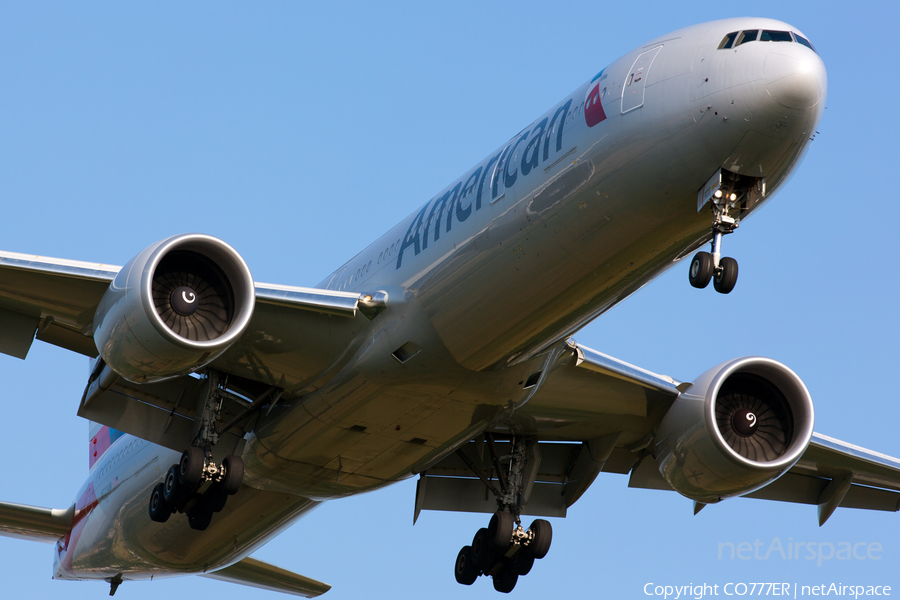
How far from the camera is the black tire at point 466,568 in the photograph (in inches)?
829

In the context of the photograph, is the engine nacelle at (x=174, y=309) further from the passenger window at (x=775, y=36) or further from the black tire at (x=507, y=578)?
the black tire at (x=507, y=578)

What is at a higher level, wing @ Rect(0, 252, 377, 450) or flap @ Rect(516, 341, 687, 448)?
flap @ Rect(516, 341, 687, 448)

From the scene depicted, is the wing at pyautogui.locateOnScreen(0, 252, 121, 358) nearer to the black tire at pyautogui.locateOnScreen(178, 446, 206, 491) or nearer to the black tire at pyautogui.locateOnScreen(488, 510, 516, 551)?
the black tire at pyautogui.locateOnScreen(178, 446, 206, 491)

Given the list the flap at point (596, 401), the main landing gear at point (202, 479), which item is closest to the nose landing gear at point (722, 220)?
the flap at point (596, 401)

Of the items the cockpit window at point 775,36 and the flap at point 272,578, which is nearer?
the cockpit window at point 775,36

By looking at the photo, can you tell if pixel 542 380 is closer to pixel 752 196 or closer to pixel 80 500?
pixel 752 196

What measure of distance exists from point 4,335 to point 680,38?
10.3 meters

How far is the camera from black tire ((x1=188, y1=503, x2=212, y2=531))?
1822 cm

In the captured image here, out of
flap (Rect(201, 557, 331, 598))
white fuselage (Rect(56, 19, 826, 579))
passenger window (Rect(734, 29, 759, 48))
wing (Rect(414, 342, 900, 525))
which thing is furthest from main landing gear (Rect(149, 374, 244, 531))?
passenger window (Rect(734, 29, 759, 48))

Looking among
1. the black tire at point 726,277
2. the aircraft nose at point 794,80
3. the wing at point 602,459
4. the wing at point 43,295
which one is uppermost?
the aircraft nose at point 794,80

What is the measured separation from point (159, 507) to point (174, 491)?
518 mm

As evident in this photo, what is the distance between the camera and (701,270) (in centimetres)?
1395

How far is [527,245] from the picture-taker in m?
15.4

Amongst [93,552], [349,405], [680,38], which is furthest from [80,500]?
[680,38]
